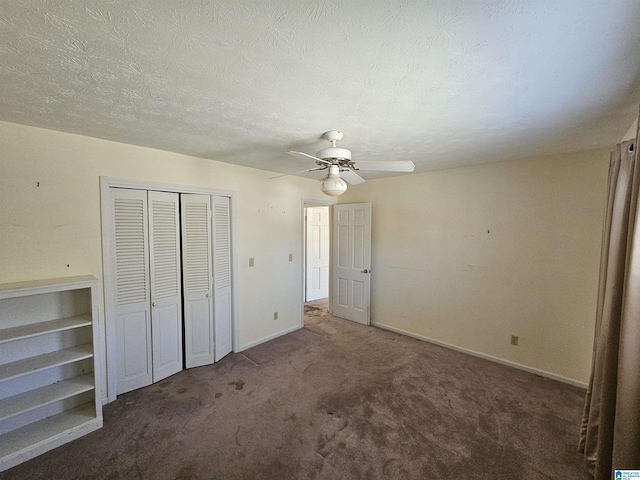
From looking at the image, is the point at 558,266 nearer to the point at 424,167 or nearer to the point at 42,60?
the point at 424,167

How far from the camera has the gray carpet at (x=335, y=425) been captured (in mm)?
1794

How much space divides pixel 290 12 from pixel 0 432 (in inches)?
131

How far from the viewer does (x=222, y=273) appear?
130 inches

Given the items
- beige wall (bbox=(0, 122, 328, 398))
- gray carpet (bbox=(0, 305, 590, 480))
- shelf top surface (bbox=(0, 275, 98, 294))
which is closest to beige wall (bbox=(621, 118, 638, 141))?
gray carpet (bbox=(0, 305, 590, 480))

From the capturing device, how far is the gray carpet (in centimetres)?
179

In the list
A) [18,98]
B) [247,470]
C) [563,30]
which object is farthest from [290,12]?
[247,470]

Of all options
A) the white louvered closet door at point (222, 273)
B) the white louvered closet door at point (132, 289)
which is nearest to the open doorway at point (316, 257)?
the white louvered closet door at point (222, 273)

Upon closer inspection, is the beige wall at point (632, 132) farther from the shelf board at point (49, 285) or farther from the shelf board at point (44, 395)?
the shelf board at point (44, 395)

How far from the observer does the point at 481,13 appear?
95 centimetres

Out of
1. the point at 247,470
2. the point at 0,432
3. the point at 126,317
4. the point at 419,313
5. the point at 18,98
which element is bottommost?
the point at 247,470

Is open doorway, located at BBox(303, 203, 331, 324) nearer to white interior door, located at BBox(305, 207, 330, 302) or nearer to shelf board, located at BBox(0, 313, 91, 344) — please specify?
white interior door, located at BBox(305, 207, 330, 302)

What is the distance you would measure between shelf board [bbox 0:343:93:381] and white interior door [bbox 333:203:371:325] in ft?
11.4

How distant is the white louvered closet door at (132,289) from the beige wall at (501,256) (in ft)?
10.7

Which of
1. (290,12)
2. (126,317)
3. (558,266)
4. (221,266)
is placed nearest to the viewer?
(290,12)
